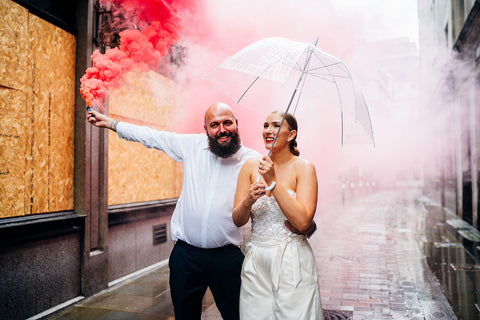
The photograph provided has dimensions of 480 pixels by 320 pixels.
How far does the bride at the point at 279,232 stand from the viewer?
7.45 feet

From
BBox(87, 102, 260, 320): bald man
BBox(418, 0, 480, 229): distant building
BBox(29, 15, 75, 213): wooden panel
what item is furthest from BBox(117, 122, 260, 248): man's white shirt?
BBox(418, 0, 480, 229): distant building

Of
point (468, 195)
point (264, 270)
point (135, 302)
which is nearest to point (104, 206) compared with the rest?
point (135, 302)

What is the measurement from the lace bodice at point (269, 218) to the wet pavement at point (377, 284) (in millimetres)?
2490

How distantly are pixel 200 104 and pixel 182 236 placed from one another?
496 centimetres

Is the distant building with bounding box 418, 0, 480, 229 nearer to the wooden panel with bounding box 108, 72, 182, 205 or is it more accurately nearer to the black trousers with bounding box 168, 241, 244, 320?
the wooden panel with bounding box 108, 72, 182, 205

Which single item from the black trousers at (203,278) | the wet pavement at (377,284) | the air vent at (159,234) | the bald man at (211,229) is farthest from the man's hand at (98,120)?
the air vent at (159,234)

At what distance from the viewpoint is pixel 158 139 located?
3.14 m

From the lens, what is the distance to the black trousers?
2811 millimetres

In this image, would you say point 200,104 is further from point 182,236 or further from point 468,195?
point 468,195

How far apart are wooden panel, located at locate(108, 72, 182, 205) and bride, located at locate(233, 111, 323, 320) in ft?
13.2

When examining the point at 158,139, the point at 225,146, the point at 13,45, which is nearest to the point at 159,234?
the point at 13,45

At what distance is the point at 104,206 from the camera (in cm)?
560

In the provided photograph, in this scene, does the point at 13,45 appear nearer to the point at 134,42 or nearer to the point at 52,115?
the point at 52,115

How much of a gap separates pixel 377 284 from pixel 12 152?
5.14m
